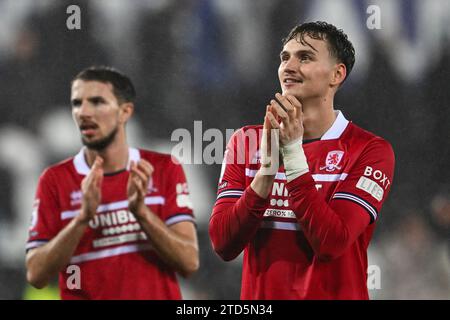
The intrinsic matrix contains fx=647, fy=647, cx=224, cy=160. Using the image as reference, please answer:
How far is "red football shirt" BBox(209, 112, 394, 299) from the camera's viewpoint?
76.8 inches

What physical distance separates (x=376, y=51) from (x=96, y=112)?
1140 mm

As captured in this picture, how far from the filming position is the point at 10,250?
249cm

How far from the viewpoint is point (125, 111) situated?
8.19 feet

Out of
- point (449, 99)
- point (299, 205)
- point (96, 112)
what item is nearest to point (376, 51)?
point (449, 99)

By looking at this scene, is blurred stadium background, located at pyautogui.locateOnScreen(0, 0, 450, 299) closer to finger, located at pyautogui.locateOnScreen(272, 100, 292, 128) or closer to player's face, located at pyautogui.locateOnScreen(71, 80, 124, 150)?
player's face, located at pyautogui.locateOnScreen(71, 80, 124, 150)

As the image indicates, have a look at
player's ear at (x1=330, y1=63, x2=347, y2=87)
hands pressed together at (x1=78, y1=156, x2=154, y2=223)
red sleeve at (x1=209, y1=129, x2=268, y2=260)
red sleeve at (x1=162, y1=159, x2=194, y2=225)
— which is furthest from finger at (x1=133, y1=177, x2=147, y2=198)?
player's ear at (x1=330, y1=63, x2=347, y2=87)

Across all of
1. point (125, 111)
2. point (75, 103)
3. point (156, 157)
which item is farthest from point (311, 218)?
point (75, 103)

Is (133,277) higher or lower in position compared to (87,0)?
lower

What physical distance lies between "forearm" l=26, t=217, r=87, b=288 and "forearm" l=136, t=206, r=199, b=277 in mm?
233

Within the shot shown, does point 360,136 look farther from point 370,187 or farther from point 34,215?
point 34,215

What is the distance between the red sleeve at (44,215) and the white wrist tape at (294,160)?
95cm

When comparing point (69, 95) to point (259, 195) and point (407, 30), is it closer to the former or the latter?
point (259, 195)

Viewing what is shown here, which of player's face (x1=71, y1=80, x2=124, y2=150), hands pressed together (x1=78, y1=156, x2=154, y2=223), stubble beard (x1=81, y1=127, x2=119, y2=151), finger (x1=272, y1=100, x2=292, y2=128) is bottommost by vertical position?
hands pressed together (x1=78, y1=156, x2=154, y2=223)

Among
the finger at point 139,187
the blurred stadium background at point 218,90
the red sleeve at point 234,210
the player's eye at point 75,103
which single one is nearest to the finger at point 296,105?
the red sleeve at point 234,210
